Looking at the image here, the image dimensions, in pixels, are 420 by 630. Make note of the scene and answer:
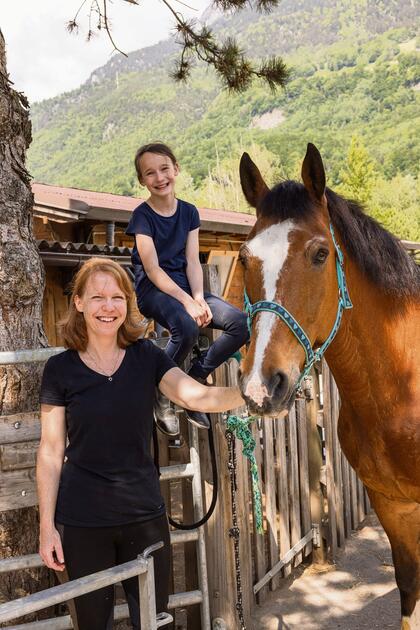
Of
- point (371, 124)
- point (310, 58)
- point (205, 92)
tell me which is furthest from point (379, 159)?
point (310, 58)

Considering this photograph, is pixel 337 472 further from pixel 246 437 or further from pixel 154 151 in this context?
pixel 154 151

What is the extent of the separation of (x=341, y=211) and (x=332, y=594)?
3087 millimetres

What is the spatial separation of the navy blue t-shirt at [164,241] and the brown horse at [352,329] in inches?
26.1

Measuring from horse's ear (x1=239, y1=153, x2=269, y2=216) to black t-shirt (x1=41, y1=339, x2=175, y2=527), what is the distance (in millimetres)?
965

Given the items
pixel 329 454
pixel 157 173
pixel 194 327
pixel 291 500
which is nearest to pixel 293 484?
pixel 291 500

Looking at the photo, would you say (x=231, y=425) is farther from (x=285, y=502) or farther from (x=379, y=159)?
(x=379, y=159)

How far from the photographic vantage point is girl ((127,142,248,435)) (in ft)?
9.14

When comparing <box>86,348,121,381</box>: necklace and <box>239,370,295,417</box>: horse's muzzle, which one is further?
<box>86,348,121,381</box>: necklace

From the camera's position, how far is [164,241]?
3148 mm

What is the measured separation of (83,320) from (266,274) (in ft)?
2.44

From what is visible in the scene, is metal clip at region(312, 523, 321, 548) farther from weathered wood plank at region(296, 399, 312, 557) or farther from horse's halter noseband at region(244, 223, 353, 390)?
horse's halter noseband at region(244, 223, 353, 390)

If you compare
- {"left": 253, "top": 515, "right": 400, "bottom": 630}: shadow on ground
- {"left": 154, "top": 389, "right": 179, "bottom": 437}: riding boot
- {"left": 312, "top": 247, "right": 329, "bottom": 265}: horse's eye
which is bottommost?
{"left": 253, "top": 515, "right": 400, "bottom": 630}: shadow on ground

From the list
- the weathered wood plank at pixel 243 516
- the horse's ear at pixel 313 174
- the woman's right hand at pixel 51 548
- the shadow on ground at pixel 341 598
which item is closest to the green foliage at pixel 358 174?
the shadow on ground at pixel 341 598

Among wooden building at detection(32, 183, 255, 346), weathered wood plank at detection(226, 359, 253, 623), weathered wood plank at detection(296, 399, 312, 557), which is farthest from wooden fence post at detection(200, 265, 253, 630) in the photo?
wooden building at detection(32, 183, 255, 346)
